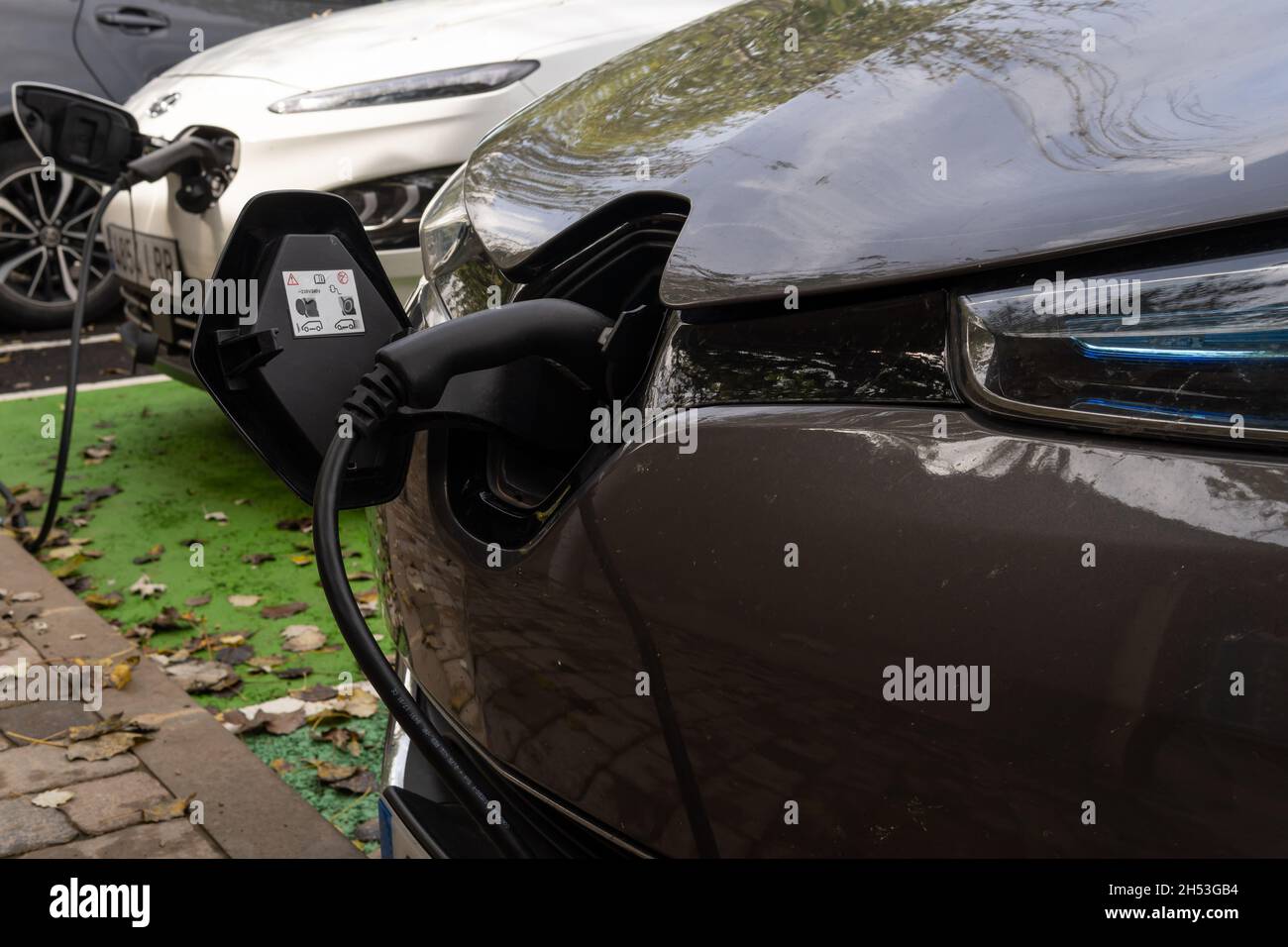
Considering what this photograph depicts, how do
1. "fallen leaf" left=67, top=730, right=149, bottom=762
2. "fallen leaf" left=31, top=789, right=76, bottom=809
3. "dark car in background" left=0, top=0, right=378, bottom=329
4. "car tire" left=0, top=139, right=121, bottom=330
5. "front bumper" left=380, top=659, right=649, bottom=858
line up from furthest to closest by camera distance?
"car tire" left=0, top=139, right=121, bottom=330
"dark car in background" left=0, top=0, right=378, bottom=329
"fallen leaf" left=67, top=730, right=149, bottom=762
"fallen leaf" left=31, top=789, right=76, bottom=809
"front bumper" left=380, top=659, right=649, bottom=858

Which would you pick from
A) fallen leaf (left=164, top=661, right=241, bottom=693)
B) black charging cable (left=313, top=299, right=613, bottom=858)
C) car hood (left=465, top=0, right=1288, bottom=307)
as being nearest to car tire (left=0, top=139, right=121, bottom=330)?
fallen leaf (left=164, top=661, right=241, bottom=693)

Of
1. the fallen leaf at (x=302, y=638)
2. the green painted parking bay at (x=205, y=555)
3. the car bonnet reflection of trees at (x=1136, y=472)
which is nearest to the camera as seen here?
the car bonnet reflection of trees at (x=1136, y=472)

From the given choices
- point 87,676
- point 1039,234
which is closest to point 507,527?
point 1039,234

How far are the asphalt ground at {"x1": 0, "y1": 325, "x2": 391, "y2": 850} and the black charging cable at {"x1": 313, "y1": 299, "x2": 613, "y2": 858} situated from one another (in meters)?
1.47

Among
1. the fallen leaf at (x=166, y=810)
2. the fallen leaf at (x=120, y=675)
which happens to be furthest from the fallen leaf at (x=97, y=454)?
the fallen leaf at (x=166, y=810)

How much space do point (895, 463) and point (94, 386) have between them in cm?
546

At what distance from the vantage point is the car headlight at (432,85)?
3869mm

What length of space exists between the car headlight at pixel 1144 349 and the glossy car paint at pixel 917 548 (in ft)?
0.09

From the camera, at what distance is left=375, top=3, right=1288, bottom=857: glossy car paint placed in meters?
0.98

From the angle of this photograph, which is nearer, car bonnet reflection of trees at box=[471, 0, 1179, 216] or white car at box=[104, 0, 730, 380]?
car bonnet reflection of trees at box=[471, 0, 1179, 216]

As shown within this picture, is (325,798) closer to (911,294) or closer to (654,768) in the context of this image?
(654,768)

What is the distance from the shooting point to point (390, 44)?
415cm

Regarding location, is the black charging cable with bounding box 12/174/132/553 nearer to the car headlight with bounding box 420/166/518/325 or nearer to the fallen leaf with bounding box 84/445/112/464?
the fallen leaf with bounding box 84/445/112/464

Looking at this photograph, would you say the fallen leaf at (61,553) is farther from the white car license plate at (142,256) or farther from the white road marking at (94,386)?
the white road marking at (94,386)
